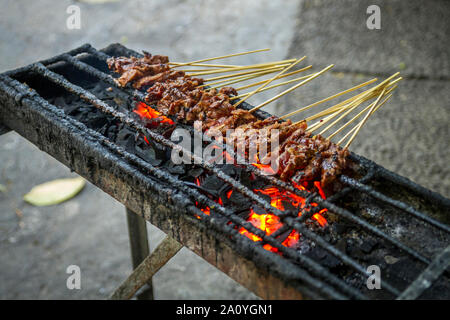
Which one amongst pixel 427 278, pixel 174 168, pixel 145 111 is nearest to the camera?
pixel 427 278

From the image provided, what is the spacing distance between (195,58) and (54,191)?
3327 millimetres

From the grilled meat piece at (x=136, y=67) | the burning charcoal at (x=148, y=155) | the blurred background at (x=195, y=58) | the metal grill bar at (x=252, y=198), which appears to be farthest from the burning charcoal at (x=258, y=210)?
the blurred background at (x=195, y=58)

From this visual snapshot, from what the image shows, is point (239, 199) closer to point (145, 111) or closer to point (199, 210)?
point (199, 210)

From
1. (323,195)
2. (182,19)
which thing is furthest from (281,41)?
(323,195)

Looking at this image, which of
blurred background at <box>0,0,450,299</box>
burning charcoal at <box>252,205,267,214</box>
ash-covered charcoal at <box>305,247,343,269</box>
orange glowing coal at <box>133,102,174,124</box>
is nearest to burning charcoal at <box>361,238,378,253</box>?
ash-covered charcoal at <box>305,247,343,269</box>

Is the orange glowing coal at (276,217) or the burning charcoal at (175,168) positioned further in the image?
the burning charcoal at (175,168)

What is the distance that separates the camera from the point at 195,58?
7.38 m

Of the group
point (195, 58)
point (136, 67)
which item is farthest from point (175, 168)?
point (195, 58)

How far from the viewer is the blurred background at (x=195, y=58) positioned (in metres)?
4.52

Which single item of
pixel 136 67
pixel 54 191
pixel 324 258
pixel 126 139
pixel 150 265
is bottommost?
pixel 54 191

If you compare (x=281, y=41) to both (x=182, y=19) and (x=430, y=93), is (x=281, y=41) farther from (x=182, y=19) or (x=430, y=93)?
(x=430, y=93)

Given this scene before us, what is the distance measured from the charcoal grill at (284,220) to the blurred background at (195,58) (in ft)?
6.80

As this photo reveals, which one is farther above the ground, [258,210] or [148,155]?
[148,155]

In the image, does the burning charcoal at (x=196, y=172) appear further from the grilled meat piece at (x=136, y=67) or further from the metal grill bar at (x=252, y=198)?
the grilled meat piece at (x=136, y=67)
